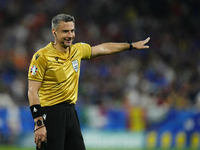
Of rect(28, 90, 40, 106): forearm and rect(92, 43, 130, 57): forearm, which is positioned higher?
rect(92, 43, 130, 57): forearm

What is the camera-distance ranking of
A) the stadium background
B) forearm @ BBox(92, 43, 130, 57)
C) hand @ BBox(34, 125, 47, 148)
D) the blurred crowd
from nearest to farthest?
hand @ BBox(34, 125, 47, 148) → forearm @ BBox(92, 43, 130, 57) → the stadium background → the blurred crowd

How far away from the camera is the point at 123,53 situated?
1509 centimetres

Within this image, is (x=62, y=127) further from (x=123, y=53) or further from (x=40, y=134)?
(x=123, y=53)

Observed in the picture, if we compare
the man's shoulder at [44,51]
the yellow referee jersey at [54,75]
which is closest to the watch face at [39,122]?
the yellow referee jersey at [54,75]

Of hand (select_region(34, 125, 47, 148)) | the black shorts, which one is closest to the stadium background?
the black shorts

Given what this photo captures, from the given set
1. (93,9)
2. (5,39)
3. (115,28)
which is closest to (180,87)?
(115,28)

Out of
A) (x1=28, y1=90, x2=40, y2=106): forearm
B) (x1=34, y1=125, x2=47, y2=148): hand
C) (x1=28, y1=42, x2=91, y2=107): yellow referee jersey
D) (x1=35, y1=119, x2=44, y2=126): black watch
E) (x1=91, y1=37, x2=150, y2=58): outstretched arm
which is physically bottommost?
(x1=34, y1=125, x2=47, y2=148): hand

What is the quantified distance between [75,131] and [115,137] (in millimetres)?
6037

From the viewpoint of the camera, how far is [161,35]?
16375 mm

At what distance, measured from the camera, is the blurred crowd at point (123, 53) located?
12711 mm

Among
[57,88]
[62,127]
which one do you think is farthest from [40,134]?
[57,88]

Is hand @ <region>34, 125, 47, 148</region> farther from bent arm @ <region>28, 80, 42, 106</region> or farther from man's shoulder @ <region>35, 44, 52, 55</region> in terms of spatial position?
man's shoulder @ <region>35, 44, 52, 55</region>

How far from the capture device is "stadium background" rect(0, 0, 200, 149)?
35.2ft

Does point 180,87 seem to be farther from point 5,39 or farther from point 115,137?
point 5,39
